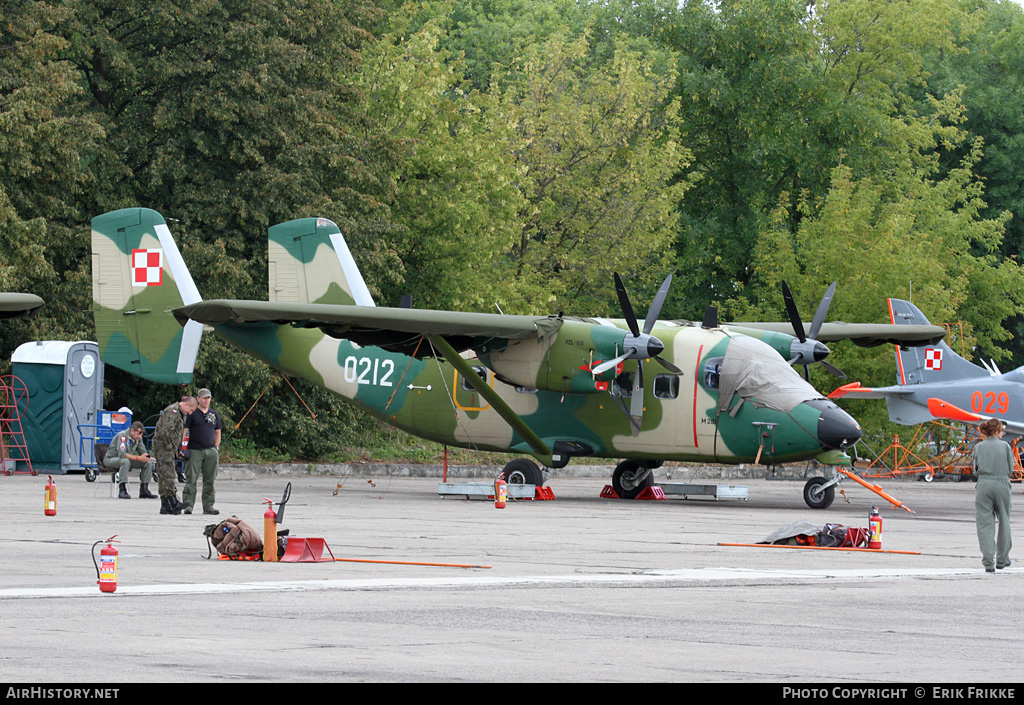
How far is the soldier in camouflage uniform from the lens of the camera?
20.7m

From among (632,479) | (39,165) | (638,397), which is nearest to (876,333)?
(632,479)

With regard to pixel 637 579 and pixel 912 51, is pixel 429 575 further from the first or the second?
pixel 912 51

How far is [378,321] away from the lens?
24656mm

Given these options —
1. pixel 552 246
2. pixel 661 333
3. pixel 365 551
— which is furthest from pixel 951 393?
pixel 365 551

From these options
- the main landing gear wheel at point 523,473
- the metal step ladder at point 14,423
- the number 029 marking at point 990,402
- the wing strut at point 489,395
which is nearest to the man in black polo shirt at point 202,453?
the wing strut at point 489,395

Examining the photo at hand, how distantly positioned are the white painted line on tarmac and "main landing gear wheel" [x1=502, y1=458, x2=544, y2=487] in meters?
13.4

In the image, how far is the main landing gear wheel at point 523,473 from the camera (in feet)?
89.9

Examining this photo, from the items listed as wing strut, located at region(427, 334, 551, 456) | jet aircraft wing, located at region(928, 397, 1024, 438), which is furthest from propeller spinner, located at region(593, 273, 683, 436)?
jet aircraft wing, located at region(928, 397, 1024, 438)

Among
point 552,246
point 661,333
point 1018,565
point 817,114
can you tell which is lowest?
point 1018,565

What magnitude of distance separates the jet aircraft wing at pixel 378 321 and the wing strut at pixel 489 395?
0.28 m

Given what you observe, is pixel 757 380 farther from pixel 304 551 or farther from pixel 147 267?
pixel 147 267

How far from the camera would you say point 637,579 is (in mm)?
12891

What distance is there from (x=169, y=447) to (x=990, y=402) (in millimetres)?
23471

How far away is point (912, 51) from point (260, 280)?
32726mm
